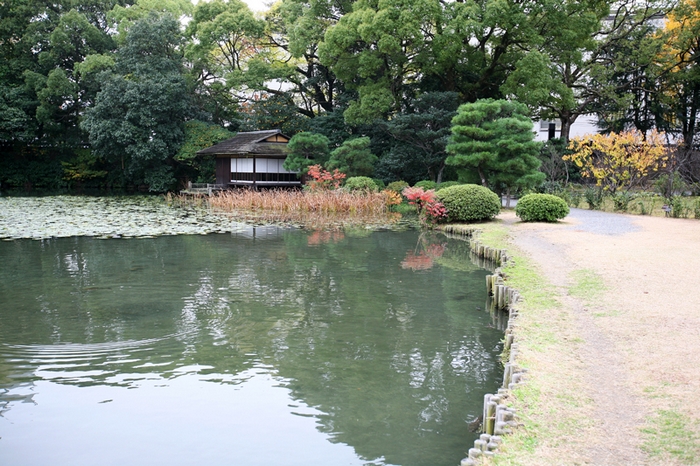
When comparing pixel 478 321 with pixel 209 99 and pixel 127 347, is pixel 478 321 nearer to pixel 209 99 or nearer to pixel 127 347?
pixel 127 347

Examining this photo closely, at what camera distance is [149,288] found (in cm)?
884

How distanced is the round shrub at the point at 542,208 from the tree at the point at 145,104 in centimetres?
1905

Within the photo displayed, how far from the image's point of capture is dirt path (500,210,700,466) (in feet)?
11.5

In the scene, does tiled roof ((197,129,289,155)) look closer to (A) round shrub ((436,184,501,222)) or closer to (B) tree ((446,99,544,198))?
(B) tree ((446,99,544,198))

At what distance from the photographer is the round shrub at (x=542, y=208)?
50.0 ft

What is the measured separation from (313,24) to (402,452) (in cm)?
2348

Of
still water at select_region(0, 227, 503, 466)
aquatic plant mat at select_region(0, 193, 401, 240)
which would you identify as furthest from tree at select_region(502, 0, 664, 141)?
still water at select_region(0, 227, 503, 466)

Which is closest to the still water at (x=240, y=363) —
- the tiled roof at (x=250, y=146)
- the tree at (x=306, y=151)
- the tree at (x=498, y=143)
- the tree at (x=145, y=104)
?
the tree at (x=498, y=143)

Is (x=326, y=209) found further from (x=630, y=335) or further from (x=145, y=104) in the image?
(x=630, y=335)

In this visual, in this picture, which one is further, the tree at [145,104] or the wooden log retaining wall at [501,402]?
the tree at [145,104]

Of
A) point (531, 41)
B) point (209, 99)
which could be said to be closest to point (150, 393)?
point (531, 41)

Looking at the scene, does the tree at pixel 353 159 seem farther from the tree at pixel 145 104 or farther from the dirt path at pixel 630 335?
the dirt path at pixel 630 335

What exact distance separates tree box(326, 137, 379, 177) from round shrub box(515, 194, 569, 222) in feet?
26.6

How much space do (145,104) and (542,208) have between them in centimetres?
2027
